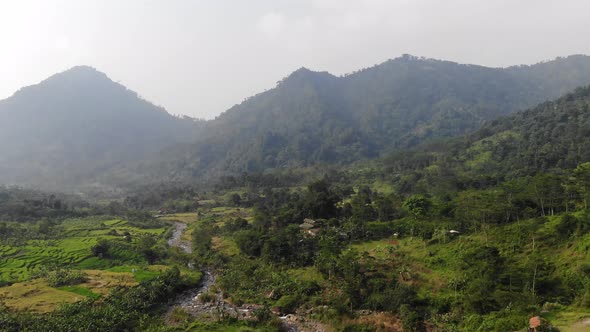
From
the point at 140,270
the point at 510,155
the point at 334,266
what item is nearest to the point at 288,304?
the point at 334,266

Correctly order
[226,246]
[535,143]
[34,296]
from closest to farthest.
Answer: [34,296]
[226,246]
[535,143]

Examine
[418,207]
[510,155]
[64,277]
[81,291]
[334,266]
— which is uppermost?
[510,155]

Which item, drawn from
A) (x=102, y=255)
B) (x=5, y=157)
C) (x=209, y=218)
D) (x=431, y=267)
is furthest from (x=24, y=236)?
(x=5, y=157)

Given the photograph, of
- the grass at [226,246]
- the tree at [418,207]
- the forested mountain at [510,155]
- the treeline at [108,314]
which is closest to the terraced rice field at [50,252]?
the treeline at [108,314]

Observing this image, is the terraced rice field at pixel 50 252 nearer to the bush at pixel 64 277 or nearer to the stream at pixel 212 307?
the bush at pixel 64 277

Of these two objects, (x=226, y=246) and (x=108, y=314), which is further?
(x=226, y=246)

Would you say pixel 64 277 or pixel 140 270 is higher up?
pixel 64 277

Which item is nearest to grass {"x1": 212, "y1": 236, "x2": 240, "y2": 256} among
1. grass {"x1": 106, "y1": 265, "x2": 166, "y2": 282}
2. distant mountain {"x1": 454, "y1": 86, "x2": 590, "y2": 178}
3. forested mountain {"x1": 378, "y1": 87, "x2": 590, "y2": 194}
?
grass {"x1": 106, "y1": 265, "x2": 166, "y2": 282}

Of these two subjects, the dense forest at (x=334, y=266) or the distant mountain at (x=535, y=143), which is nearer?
the dense forest at (x=334, y=266)

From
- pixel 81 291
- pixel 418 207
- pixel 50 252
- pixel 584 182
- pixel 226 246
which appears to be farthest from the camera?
pixel 226 246

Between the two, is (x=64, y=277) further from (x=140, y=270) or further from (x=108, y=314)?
(x=108, y=314)

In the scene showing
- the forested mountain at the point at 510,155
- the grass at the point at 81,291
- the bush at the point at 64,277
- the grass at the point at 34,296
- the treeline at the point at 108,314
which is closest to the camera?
the treeline at the point at 108,314

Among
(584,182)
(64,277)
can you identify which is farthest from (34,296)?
(584,182)

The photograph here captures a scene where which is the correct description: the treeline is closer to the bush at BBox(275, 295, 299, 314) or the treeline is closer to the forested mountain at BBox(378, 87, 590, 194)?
the bush at BBox(275, 295, 299, 314)
